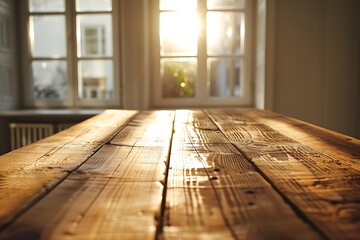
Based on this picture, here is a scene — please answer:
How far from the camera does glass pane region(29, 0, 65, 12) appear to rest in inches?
128

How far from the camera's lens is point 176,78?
336 centimetres

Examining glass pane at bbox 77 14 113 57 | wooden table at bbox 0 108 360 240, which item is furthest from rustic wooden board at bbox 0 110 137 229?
glass pane at bbox 77 14 113 57

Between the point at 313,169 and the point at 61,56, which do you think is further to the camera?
the point at 61,56

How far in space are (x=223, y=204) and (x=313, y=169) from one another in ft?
0.90

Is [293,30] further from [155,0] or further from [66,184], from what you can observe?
[66,184]

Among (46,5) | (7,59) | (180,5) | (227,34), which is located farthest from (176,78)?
(227,34)

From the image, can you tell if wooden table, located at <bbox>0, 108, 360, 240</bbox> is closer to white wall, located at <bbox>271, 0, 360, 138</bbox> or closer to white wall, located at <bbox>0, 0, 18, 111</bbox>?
white wall, located at <bbox>271, 0, 360, 138</bbox>

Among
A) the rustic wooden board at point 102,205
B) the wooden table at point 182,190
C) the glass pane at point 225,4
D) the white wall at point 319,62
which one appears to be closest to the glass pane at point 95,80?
the glass pane at point 225,4

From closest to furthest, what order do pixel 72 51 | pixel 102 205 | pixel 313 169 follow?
pixel 102 205
pixel 313 169
pixel 72 51

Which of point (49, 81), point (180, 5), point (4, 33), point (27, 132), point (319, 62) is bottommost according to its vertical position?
point (27, 132)

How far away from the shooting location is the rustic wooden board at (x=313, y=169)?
462 mm

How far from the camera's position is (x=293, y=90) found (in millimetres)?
3102

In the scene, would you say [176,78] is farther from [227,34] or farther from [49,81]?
[227,34]

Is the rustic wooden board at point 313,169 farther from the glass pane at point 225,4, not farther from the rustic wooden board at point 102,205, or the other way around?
the glass pane at point 225,4
